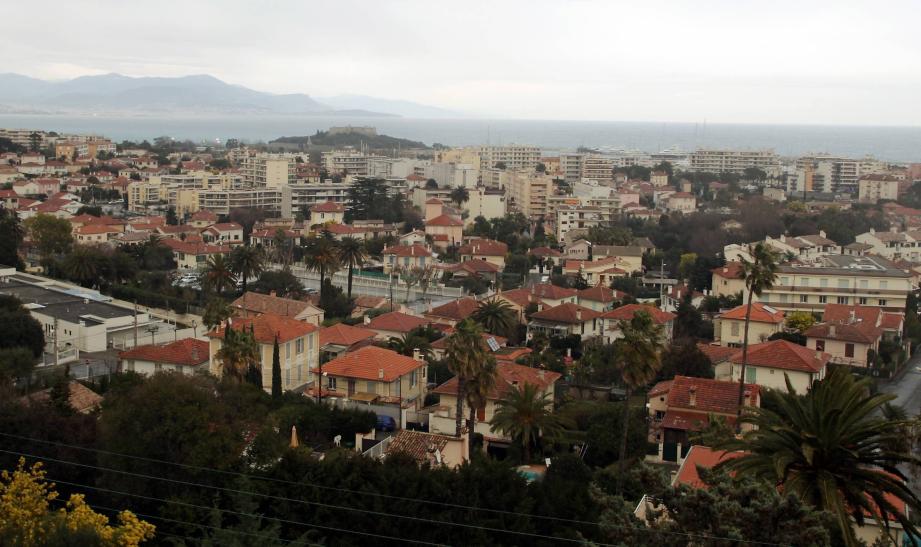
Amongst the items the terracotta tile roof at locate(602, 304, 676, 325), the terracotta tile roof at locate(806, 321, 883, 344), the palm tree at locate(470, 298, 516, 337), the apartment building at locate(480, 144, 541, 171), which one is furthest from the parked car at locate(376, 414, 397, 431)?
the apartment building at locate(480, 144, 541, 171)

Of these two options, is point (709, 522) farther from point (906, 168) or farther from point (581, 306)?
point (906, 168)

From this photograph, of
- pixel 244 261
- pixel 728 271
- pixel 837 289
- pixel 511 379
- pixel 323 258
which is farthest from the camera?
pixel 728 271

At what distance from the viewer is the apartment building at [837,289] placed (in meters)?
45.3

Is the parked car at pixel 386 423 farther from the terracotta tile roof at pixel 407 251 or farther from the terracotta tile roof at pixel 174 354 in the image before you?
the terracotta tile roof at pixel 407 251

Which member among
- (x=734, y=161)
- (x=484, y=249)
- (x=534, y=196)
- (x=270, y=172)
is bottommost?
(x=484, y=249)

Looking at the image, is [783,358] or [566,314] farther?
[566,314]

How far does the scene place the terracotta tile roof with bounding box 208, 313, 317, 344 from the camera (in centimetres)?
3119

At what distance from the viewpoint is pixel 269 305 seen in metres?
38.5

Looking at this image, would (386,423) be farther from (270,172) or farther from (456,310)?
(270,172)

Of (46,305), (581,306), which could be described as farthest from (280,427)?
(581,306)

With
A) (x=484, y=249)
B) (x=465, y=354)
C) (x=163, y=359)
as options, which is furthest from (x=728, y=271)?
(x=163, y=359)

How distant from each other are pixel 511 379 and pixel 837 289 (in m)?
22.4

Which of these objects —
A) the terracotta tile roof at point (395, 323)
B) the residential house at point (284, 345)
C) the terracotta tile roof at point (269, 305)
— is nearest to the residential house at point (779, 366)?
the terracotta tile roof at point (395, 323)

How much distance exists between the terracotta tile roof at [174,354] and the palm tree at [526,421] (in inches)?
465
